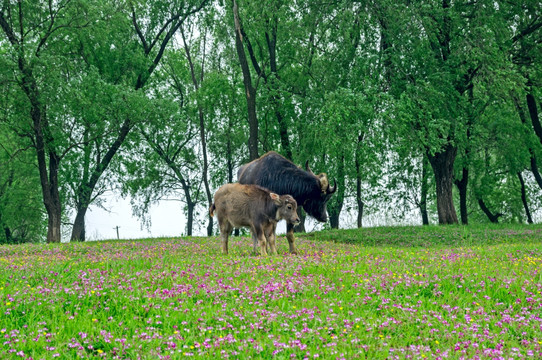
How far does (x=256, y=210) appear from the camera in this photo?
14672 millimetres

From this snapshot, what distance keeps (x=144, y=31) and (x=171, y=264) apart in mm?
31110

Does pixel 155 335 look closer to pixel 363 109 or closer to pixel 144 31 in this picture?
pixel 363 109

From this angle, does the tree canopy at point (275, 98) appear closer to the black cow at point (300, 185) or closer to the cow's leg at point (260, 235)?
the black cow at point (300, 185)

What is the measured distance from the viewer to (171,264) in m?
12.3

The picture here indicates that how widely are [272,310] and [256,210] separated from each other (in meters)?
6.75

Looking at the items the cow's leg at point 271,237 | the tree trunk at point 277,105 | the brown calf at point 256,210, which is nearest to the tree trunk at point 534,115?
the tree trunk at point 277,105

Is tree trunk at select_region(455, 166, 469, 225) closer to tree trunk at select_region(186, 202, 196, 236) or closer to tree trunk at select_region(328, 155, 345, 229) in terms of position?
tree trunk at select_region(328, 155, 345, 229)

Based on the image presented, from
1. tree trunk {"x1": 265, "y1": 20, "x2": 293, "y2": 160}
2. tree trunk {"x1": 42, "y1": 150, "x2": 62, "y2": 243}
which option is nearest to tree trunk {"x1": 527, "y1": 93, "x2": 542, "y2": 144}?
tree trunk {"x1": 265, "y1": 20, "x2": 293, "y2": 160}

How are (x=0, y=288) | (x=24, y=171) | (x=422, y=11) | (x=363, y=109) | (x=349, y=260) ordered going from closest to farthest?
(x=0, y=288) → (x=349, y=260) → (x=363, y=109) → (x=422, y=11) → (x=24, y=171)

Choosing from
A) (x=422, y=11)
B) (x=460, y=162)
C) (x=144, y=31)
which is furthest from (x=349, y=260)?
(x=144, y=31)

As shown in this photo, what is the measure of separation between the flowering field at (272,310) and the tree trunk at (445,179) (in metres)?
18.4

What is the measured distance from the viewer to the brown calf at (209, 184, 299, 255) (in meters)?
14.5

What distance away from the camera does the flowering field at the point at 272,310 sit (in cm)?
648

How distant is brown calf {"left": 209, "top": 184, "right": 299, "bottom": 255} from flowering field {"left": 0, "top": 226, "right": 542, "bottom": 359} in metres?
2.18
